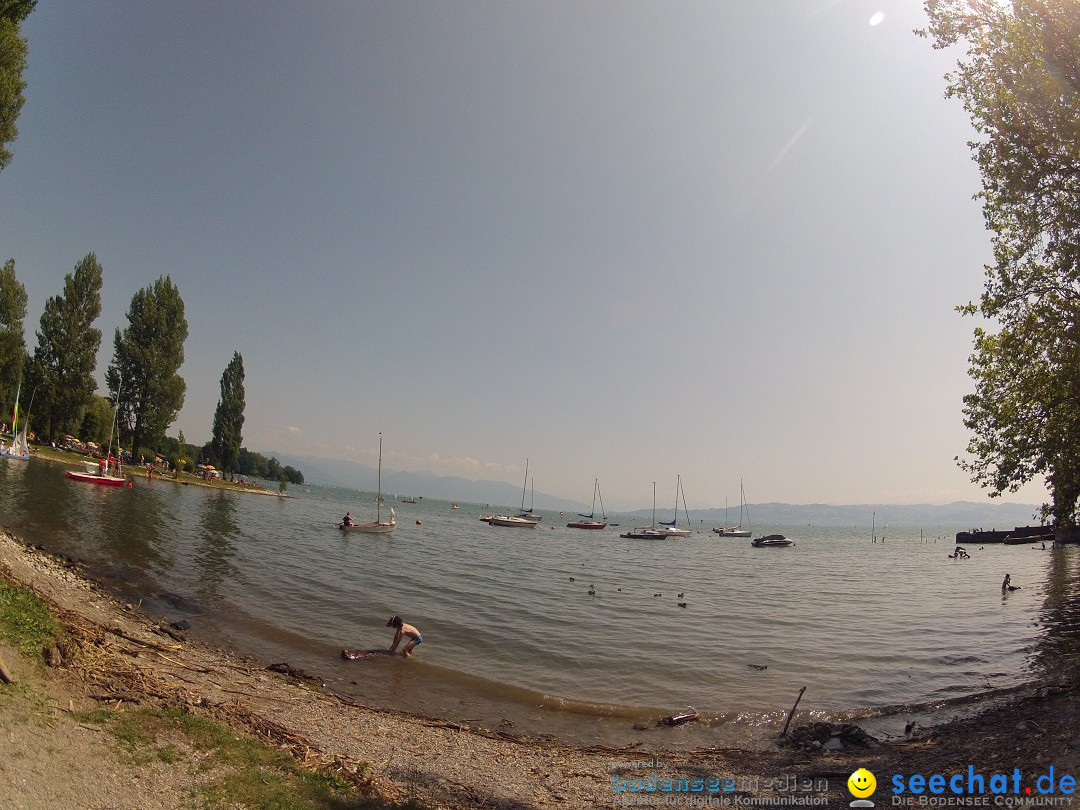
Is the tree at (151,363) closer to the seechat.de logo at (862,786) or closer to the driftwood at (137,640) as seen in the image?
the driftwood at (137,640)

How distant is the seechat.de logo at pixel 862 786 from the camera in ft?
24.3

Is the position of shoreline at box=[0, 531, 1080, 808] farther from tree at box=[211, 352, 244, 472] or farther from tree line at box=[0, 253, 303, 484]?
tree at box=[211, 352, 244, 472]

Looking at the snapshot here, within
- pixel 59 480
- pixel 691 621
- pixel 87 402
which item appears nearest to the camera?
pixel 691 621

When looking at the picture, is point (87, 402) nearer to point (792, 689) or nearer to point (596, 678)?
point (596, 678)

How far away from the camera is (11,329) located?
2267 inches

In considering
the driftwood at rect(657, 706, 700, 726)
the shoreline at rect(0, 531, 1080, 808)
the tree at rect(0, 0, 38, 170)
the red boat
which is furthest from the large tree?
the red boat

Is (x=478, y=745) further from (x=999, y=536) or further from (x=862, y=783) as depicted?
(x=999, y=536)

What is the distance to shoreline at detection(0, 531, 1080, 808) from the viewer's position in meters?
7.92

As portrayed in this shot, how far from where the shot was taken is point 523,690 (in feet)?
46.5

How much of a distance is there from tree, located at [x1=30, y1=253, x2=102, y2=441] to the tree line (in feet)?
0.30

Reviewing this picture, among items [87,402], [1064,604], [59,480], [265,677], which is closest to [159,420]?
[87,402]

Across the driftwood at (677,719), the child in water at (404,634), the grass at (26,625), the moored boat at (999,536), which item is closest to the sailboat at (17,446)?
the child in water at (404,634)

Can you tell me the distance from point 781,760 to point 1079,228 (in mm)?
15104

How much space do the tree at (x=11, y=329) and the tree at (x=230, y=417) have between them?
25328 mm
